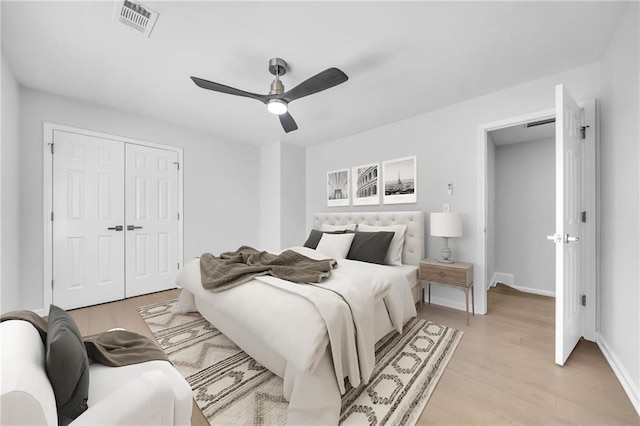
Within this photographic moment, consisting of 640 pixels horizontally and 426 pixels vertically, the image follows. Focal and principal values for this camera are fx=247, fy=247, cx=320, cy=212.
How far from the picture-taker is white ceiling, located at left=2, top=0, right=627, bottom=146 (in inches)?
67.4

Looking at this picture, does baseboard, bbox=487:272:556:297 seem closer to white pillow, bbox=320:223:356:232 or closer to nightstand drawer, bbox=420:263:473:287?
nightstand drawer, bbox=420:263:473:287

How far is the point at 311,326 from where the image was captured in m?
1.37

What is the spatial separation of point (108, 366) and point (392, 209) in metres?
3.31

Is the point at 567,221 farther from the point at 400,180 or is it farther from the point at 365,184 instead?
the point at 365,184

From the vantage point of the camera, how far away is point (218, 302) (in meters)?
1.92

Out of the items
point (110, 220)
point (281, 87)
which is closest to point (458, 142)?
point (281, 87)

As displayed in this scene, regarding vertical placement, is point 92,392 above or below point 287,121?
below

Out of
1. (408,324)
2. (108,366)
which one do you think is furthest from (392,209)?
(108,366)

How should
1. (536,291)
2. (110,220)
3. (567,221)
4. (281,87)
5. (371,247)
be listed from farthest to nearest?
1. (536,291)
2. (110,220)
3. (371,247)
4. (281,87)
5. (567,221)

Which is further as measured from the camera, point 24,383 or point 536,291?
point 536,291

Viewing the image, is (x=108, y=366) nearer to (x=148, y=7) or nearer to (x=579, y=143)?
(x=148, y=7)

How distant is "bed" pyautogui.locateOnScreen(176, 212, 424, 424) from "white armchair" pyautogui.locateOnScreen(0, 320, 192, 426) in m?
0.53

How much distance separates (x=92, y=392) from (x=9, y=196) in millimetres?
2761

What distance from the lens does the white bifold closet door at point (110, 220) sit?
2.96 m
